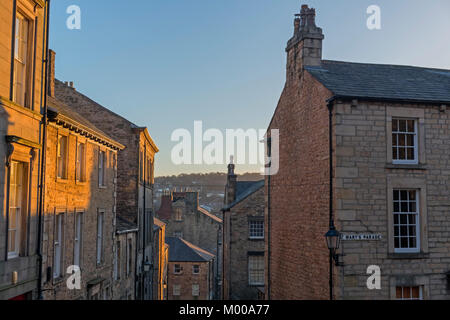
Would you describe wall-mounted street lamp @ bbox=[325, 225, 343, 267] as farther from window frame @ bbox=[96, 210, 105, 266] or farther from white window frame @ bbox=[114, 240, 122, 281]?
white window frame @ bbox=[114, 240, 122, 281]

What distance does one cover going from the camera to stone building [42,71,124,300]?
14.2 meters

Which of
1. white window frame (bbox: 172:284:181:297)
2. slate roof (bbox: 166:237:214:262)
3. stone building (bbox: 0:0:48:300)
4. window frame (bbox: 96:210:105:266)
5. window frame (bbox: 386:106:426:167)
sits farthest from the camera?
white window frame (bbox: 172:284:181:297)

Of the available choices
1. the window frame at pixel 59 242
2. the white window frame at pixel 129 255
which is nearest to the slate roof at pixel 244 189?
the white window frame at pixel 129 255

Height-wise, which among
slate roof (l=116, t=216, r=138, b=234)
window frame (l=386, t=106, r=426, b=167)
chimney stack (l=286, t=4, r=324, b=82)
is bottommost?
slate roof (l=116, t=216, r=138, b=234)

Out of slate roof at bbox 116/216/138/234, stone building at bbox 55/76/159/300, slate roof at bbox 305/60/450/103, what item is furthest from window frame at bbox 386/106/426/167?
stone building at bbox 55/76/159/300

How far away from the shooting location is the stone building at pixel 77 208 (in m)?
14.2

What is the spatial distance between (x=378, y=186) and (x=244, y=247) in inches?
697

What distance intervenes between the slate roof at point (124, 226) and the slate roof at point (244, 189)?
870 centimetres

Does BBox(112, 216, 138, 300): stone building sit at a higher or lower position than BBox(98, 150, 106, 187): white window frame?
lower

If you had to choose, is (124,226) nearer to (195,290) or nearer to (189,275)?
(189,275)

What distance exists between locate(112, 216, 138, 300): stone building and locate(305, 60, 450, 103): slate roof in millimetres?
12133

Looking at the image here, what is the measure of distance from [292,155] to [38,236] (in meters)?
10.2

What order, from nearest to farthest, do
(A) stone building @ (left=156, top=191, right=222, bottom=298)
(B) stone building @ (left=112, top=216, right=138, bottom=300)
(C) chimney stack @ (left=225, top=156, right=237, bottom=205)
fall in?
(B) stone building @ (left=112, top=216, right=138, bottom=300) < (C) chimney stack @ (left=225, top=156, right=237, bottom=205) < (A) stone building @ (left=156, top=191, right=222, bottom=298)

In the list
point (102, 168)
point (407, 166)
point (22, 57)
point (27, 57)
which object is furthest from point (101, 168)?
point (407, 166)
